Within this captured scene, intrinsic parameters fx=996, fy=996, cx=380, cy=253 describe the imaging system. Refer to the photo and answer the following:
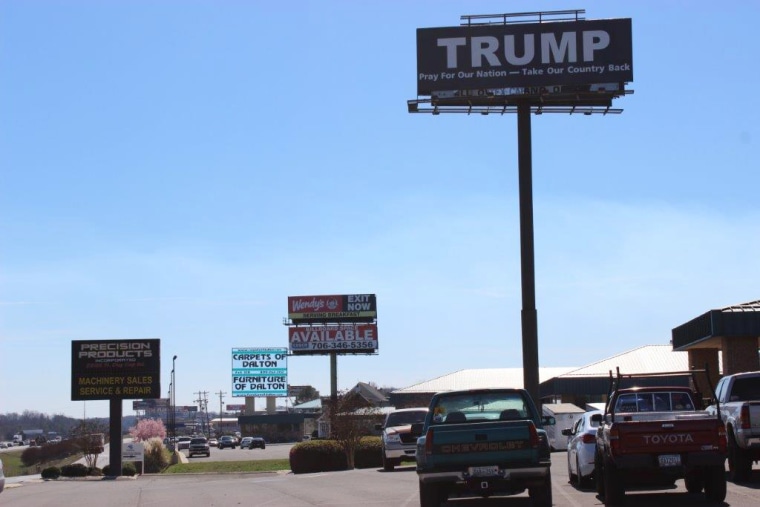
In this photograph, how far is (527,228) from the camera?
3244cm

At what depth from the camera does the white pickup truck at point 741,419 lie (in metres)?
17.1

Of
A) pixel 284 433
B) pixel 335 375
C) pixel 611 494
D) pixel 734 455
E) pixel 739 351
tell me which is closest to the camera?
pixel 611 494

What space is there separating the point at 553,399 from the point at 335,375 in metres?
23.4

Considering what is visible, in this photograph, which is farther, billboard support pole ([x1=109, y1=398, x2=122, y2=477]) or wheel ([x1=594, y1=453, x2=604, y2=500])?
billboard support pole ([x1=109, y1=398, x2=122, y2=477])

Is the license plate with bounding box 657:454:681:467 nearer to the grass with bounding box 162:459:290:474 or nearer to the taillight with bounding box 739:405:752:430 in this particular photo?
the taillight with bounding box 739:405:752:430

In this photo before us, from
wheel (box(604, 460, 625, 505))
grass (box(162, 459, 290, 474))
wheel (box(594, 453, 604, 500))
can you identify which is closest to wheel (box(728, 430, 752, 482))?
wheel (box(594, 453, 604, 500))

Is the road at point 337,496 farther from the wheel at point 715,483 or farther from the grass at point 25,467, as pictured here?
the grass at point 25,467

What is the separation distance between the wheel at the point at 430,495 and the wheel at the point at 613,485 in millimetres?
2462

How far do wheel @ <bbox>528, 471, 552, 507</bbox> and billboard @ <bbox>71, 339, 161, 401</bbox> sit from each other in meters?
29.3

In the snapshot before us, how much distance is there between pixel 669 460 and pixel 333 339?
2990 inches

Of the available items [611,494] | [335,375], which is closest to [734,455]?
[611,494]

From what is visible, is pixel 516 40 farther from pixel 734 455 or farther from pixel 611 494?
pixel 611 494

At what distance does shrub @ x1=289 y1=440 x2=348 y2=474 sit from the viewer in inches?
1378

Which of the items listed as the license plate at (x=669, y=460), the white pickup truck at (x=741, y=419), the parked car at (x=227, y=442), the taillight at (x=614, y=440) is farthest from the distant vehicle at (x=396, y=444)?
the parked car at (x=227, y=442)
